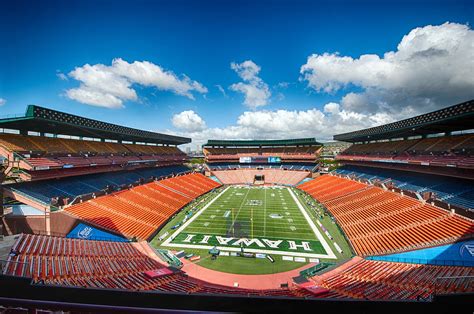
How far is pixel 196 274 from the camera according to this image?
18.4 meters

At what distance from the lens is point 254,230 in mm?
28109

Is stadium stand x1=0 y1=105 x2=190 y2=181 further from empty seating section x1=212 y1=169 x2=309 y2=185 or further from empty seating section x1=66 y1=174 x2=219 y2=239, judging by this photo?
empty seating section x1=212 y1=169 x2=309 y2=185

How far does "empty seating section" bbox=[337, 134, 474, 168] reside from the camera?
25.4 metres

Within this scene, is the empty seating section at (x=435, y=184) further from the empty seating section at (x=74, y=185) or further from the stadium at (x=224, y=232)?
the empty seating section at (x=74, y=185)

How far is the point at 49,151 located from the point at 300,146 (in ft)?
219

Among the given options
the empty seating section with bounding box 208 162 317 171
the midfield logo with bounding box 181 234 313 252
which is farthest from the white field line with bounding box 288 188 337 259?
the empty seating section with bounding box 208 162 317 171

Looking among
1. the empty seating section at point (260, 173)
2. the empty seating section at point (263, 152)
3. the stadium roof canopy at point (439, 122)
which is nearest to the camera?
the stadium roof canopy at point (439, 122)

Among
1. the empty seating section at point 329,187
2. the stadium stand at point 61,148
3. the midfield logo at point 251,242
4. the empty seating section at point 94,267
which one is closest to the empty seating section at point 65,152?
the stadium stand at point 61,148

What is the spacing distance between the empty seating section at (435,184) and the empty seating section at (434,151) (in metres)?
3.23

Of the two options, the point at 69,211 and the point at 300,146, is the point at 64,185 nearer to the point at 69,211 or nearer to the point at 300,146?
the point at 69,211

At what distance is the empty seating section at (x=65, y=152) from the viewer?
25.3 m

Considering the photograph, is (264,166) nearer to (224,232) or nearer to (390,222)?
(224,232)

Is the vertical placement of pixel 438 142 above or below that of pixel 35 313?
above

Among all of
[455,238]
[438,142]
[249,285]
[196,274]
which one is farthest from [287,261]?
[438,142]
